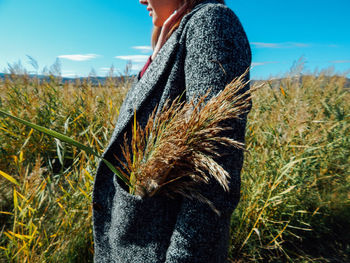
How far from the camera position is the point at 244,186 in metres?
2.02

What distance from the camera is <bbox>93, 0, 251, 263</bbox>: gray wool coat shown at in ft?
2.43

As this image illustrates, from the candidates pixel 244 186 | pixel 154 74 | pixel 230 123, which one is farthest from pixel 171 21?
pixel 244 186

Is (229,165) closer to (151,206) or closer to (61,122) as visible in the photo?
(151,206)

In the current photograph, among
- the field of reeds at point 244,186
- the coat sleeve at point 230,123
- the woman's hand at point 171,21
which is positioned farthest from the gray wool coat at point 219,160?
the field of reeds at point 244,186

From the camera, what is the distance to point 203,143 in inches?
26.3

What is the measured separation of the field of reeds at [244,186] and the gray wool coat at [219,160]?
53 centimetres

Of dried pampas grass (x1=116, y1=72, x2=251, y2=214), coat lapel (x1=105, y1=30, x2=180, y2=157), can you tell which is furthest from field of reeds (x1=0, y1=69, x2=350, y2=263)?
dried pampas grass (x1=116, y1=72, x2=251, y2=214)

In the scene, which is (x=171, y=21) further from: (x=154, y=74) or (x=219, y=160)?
(x=219, y=160)

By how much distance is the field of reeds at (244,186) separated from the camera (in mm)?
1480

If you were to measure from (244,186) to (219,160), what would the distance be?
1.42 meters

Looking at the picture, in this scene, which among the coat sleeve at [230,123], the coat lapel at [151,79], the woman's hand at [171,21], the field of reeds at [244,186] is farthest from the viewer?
the field of reeds at [244,186]

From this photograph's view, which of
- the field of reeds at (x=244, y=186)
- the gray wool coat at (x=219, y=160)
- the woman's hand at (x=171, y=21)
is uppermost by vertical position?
the woman's hand at (x=171, y=21)

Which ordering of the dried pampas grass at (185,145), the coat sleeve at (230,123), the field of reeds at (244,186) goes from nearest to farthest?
the dried pampas grass at (185,145) < the coat sleeve at (230,123) < the field of reeds at (244,186)

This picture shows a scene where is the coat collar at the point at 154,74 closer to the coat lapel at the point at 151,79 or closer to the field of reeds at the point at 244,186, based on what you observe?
the coat lapel at the point at 151,79
